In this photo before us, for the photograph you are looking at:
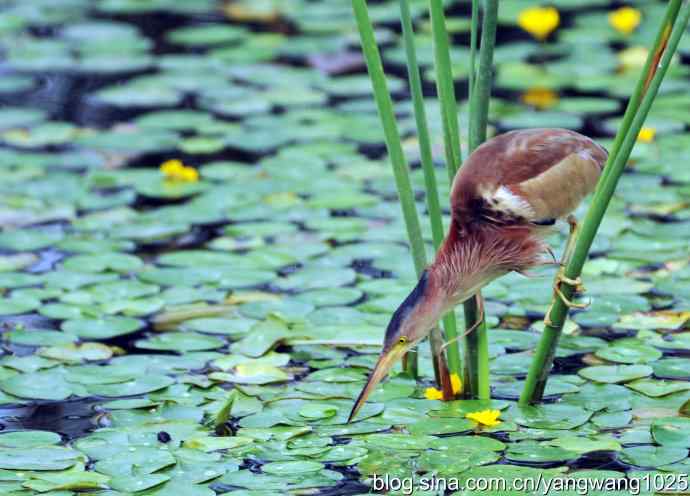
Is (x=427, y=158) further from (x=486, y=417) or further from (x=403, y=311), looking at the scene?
(x=486, y=417)

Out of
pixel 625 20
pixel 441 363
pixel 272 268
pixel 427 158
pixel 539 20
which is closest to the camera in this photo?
pixel 427 158

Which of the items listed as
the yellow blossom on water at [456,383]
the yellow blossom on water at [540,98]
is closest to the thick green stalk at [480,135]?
the yellow blossom on water at [456,383]

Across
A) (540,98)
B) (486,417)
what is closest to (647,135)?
(540,98)

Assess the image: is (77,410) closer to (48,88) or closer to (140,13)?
(48,88)

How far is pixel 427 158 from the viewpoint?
3.36 meters

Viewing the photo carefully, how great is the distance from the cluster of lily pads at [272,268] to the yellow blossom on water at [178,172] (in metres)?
0.02

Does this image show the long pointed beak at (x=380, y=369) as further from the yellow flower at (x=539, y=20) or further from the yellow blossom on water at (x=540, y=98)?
the yellow flower at (x=539, y=20)

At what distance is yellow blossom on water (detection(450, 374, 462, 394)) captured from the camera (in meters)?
3.57

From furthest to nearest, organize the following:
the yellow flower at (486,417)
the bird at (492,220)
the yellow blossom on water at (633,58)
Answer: the yellow blossom on water at (633,58), the yellow flower at (486,417), the bird at (492,220)

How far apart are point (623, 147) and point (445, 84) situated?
1.69 feet

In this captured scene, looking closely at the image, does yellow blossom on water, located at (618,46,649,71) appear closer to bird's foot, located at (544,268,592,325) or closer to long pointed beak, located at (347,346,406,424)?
bird's foot, located at (544,268,592,325)

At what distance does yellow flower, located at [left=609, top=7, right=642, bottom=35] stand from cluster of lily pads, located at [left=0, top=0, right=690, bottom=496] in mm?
59

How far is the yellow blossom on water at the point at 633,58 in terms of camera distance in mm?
6566

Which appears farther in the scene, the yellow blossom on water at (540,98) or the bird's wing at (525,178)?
the yellow blossom on water at (540,98)
